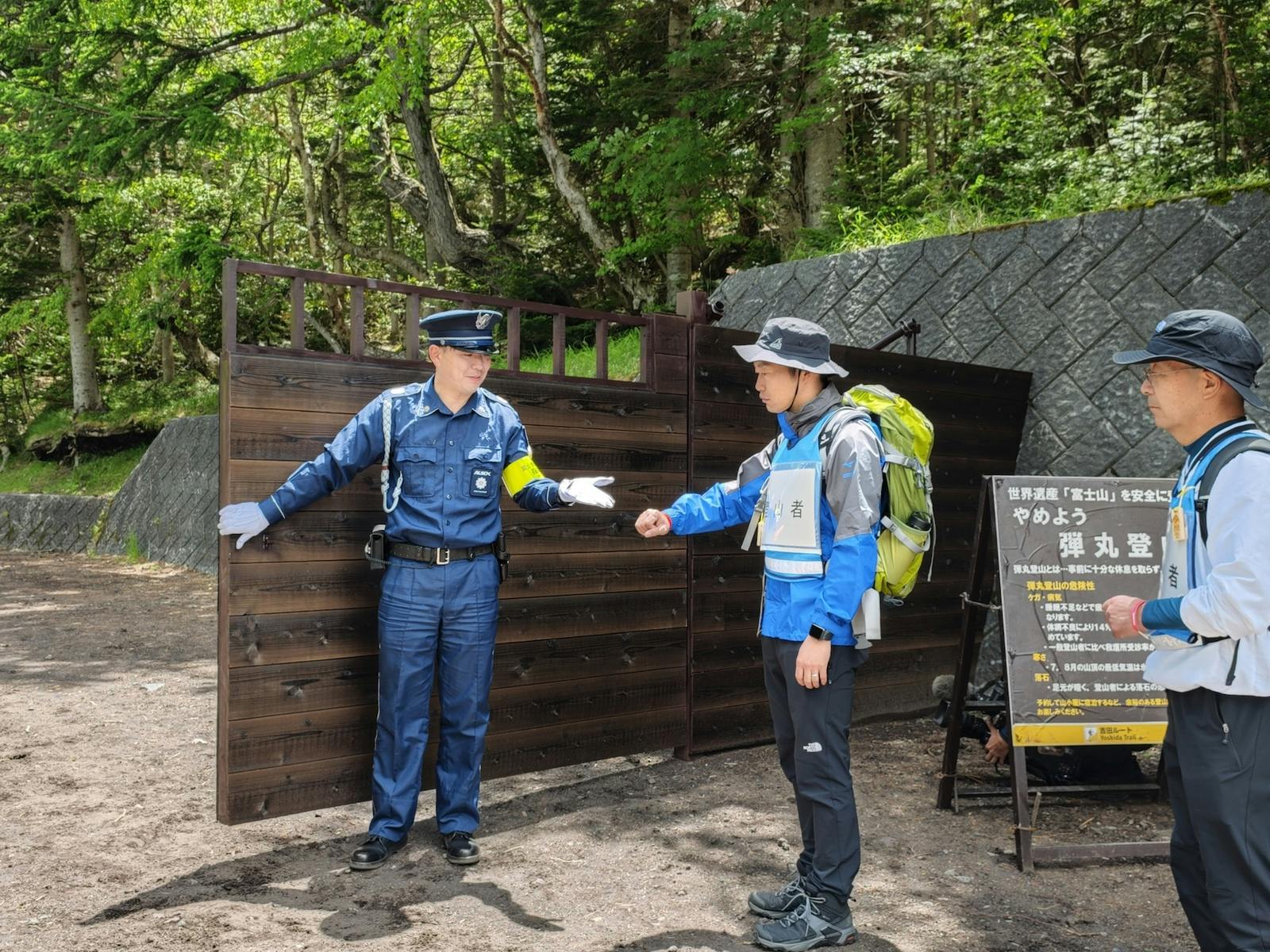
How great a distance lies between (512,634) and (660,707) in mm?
1042

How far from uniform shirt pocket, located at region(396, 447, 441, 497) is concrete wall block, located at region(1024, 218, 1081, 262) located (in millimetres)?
4939

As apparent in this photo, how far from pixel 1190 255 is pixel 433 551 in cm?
516

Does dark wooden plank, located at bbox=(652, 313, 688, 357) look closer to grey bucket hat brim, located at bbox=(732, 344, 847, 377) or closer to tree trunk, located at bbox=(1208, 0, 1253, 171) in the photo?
grey bucket hat brim, located at bbox=(732, 344, 847, 377)

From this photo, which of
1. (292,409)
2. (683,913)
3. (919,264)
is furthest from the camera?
(919,264)

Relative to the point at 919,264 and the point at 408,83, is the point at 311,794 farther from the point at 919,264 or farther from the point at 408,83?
the point at 408,83

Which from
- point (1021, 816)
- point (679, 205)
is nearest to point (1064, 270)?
point (1021, 816)

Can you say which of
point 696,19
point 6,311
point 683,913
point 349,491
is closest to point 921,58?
point 696,19

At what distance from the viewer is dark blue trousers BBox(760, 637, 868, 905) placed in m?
3.37

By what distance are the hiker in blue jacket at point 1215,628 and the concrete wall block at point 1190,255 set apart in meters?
4.37

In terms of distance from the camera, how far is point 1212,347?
251cm

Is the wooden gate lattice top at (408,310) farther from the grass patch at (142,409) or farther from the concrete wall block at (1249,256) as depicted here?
the grass patch at (142,409)

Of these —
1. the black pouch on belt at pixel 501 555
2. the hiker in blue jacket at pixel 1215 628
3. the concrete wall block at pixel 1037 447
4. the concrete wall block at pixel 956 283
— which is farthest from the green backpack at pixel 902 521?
the concrete wall block at pixel 956 283

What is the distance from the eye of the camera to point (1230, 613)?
91.7 inches

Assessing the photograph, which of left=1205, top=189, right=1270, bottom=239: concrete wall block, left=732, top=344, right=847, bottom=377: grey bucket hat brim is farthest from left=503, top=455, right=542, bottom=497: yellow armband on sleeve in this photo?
left=1205, top=189, right=1270, bottom=239: concrete wall block
